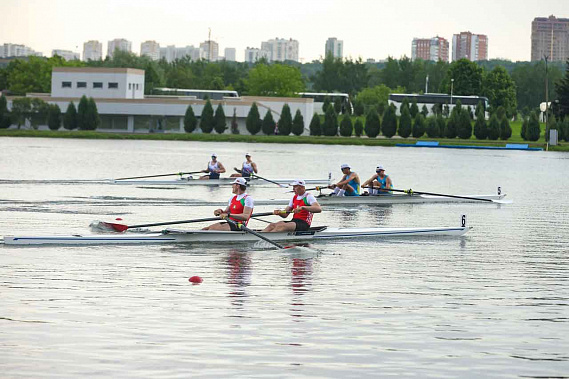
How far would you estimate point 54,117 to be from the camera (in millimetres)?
102062

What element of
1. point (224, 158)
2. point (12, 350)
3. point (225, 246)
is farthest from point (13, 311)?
point (224, 158)

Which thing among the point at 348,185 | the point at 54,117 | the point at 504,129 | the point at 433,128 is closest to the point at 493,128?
the point at 504,129

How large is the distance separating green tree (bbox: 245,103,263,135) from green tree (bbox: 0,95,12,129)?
26265 millimetres

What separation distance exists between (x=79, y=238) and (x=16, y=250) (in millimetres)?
1413

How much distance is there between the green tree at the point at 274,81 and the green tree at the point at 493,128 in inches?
1990

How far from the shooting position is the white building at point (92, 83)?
361 feet

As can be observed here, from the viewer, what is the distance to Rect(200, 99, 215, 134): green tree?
A: 338ft

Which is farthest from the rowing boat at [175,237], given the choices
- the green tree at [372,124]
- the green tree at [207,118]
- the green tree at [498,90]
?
the green tree at [498,90]

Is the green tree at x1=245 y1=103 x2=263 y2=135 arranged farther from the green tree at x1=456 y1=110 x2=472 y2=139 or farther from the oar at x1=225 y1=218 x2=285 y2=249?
the oar at x1=225 y1=218 x2=285 y2=249

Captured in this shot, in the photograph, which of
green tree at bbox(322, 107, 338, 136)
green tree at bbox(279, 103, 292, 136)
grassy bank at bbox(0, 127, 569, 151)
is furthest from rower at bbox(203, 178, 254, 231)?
green tree at bbox(322, 107, 338, 136)

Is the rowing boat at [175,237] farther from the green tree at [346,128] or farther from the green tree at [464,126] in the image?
the green tree at [464,126]

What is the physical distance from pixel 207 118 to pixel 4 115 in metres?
22.2

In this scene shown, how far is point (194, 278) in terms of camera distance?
1603 centimetres

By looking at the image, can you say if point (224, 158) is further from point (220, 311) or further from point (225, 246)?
point (220, 311)
